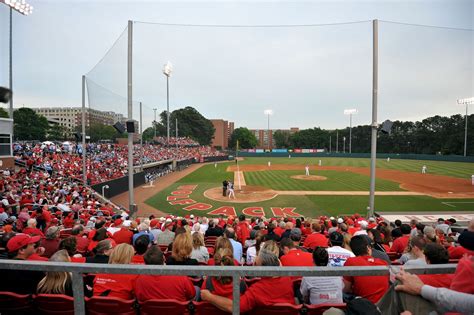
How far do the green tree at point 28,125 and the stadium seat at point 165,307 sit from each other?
73045 mm

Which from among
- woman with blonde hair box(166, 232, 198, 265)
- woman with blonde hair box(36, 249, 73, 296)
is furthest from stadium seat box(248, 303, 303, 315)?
woman with blonde hair box(36, 249, 73, 296)

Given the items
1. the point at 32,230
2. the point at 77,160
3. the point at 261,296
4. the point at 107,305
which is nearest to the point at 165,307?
the point at 107,305

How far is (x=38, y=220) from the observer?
1010 centimetres

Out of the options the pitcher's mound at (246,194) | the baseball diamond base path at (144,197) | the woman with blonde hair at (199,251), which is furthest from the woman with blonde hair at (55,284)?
the pitcher's mound at (246,194)

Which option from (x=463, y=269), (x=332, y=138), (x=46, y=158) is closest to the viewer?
(x=463, y=269)

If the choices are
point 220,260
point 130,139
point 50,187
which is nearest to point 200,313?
point 220,260

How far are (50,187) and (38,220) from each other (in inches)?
298

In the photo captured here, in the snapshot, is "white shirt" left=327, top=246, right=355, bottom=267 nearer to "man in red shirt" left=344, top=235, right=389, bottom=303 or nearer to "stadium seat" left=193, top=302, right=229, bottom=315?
"man in red shirt" left=344, top=235, right=389, bottom=303

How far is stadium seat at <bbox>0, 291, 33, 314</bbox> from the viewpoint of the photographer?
115 inches

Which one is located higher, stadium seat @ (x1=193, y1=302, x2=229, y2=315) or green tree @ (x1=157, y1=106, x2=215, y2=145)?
green tree @ (x1=157, y1=106, x2=215, y2=145)

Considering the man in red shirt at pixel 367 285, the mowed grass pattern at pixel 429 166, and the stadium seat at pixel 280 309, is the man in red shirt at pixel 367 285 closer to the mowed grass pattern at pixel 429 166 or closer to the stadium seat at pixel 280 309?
the stadium seat at pixel 280 309

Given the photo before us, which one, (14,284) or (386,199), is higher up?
(14,284)

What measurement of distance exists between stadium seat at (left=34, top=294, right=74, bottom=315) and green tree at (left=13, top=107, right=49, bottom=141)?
237ft

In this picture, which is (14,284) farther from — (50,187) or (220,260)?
(50,187)
